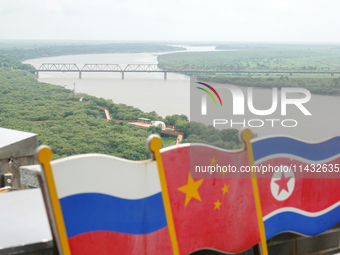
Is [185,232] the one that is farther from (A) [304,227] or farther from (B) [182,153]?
(A) [304,227]

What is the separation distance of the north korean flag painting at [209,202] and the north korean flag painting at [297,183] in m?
0.15

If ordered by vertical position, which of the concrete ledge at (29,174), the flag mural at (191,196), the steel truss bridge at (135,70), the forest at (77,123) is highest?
the flag mural at (191,196)

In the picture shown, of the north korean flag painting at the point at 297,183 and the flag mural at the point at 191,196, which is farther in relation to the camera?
the north korean flag painting at the point at 297,183

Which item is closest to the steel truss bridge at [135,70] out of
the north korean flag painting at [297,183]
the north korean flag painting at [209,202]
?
the north korean flag painting at [297,183]

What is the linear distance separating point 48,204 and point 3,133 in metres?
3.89

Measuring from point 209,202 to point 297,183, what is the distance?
817mm

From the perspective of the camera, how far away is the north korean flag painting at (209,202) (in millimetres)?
2781

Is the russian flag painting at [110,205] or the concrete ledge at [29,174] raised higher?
the russian flag painting at [110,205]

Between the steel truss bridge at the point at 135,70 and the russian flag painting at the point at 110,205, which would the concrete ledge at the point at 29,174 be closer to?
the russian flag painting at the point at 110,205

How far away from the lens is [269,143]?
10.2 feet

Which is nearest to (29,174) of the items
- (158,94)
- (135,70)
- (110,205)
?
(110,205)

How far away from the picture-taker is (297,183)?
3293 mm

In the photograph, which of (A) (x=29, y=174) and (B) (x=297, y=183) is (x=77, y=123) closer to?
(A) (x=29, y=174)

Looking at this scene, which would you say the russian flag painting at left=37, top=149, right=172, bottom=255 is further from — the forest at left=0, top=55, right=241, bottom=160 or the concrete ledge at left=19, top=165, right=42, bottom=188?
the forest at left=0, top=55, right=241, bottom=160
